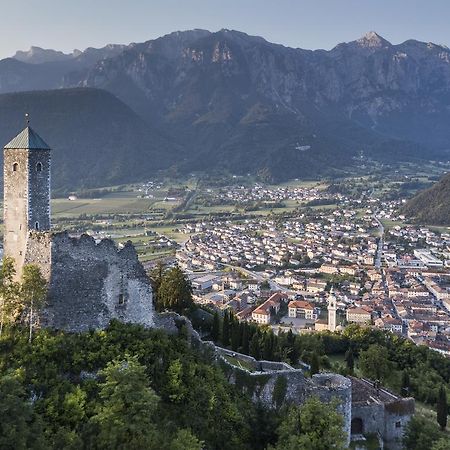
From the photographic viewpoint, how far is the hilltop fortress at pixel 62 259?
26797 mm

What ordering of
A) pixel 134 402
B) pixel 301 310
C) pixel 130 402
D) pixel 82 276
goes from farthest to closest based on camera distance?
pixel 301 310, pixel 82 276, pixel 130 402, pixel 134 402

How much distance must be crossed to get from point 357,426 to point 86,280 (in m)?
17.4

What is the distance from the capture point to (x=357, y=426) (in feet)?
113

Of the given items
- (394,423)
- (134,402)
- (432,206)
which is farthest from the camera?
(432,206)

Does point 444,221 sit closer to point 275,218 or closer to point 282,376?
point 275,218

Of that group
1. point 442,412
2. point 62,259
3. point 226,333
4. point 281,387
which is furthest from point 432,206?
point 62,259

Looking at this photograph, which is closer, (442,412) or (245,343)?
(245,343)

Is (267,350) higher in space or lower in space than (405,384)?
higher

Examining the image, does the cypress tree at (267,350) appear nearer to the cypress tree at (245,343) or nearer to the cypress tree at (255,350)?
the cypress tree at (255,350)

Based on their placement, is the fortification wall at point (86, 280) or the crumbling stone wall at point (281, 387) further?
the crumbling stone wall at point (281, 387)

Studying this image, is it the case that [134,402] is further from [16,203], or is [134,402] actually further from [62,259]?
[16,203]

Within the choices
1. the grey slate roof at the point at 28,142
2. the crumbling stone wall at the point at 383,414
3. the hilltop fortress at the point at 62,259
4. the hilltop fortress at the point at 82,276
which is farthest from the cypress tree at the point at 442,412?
the grey slate roof at the point at 28,142

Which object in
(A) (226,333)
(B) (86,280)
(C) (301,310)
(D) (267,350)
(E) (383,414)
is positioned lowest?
(C) (301,310)

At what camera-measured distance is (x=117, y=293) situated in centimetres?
2816
